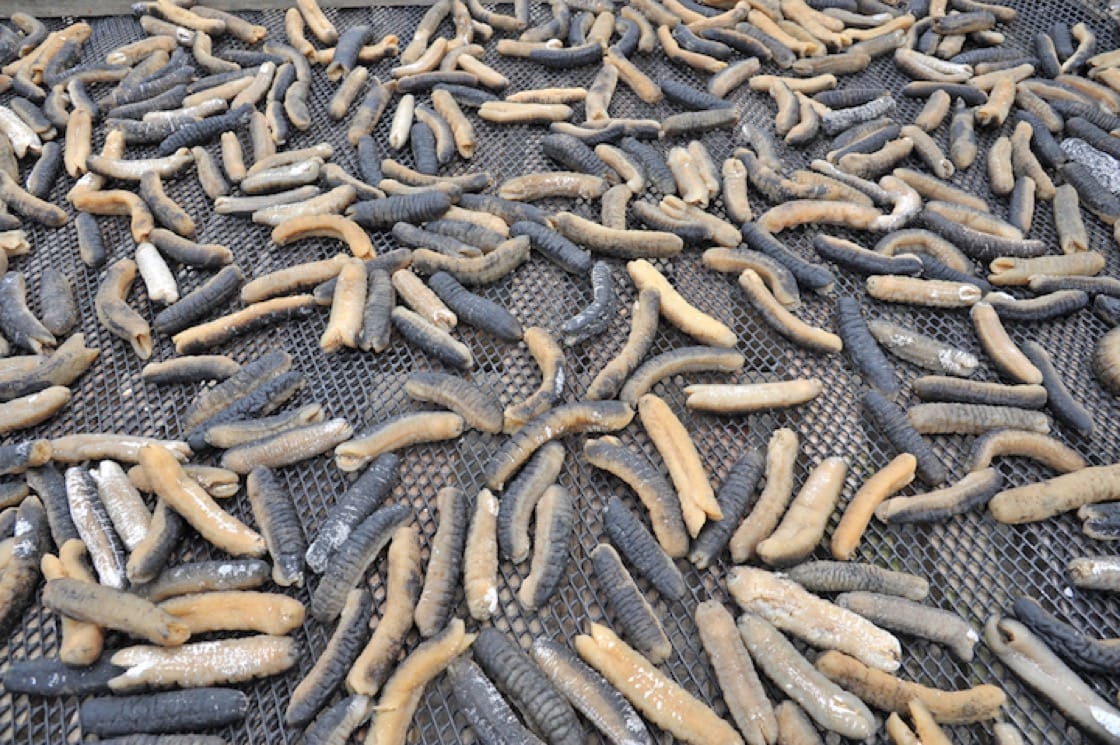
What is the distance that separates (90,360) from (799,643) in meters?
3.44

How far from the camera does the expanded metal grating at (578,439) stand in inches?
103

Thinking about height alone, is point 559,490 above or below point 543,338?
below

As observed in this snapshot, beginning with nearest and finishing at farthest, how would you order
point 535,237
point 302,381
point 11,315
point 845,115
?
point 302,381, point 11,315, point 535,237, point 845,115

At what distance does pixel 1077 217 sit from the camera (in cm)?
418

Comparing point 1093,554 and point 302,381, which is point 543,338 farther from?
point 1093,554

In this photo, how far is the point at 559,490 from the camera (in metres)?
2.97

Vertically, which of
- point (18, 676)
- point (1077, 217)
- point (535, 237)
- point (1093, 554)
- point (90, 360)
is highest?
point (1077, 217)

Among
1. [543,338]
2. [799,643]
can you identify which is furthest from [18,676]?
[799,643]

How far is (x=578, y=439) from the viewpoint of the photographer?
127 inches

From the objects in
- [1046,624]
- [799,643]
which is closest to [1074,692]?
[1046,624]

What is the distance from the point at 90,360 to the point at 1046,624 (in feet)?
14.1

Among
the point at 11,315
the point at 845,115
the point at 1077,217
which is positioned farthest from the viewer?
the point at 845,115

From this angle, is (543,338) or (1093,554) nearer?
(1093,554)

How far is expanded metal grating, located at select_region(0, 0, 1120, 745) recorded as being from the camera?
2.61 m
